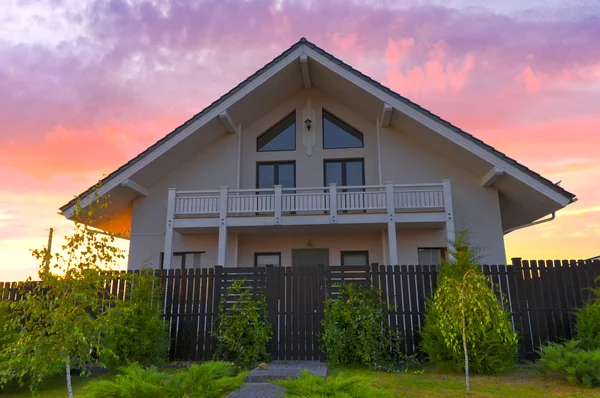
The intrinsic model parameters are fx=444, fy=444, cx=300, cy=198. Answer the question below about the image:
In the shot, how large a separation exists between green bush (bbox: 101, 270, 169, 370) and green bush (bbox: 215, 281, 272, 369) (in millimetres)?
1138

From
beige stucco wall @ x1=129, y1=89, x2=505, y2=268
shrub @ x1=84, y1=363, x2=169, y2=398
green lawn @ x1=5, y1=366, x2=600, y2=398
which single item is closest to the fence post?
green lawn @ x1=5, y1=366, x2=600, y2=398

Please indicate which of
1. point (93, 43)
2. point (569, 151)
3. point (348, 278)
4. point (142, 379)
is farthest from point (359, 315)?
point (93, 43)

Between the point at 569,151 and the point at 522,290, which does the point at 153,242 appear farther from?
the point at 569,151

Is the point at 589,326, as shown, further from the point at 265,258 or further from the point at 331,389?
the point at 265,258

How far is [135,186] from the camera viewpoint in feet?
48.0

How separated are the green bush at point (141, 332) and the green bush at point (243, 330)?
1138 mm

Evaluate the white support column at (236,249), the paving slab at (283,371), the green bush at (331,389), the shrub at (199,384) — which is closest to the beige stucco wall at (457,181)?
the white support column at (236,249)

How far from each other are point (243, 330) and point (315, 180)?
7.71m

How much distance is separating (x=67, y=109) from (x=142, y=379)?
11.4m

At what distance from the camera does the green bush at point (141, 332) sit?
795 cm

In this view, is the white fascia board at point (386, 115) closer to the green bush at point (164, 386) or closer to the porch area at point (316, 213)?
the porch area at point (316, 213)

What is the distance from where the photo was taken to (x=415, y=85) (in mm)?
16359

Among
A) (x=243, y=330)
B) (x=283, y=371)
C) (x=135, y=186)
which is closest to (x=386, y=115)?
(x=135, y=186)

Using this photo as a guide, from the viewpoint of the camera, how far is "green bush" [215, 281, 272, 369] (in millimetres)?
8565
